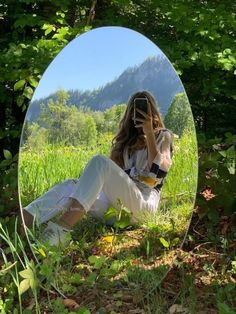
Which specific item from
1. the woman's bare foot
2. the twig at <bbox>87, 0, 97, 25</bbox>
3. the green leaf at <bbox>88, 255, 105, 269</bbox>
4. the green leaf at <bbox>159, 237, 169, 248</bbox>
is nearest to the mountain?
the woman's bare foot

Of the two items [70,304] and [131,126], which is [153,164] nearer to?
[131,126]

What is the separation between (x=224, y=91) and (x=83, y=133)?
5.90 feet

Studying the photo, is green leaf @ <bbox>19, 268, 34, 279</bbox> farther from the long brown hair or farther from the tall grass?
the long brown hair

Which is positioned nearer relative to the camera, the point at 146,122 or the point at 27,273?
the point at 27,273

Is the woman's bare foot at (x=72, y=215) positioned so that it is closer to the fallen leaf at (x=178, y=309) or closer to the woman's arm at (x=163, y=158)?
the woman's arm at (x=163, y=158)

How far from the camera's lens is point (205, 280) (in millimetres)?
3195

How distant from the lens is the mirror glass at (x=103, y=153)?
3182mm

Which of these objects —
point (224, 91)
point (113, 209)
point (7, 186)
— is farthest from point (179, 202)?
point (224, 91)

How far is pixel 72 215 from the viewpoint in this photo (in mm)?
3209

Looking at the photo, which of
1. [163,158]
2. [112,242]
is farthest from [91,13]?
[112,242]

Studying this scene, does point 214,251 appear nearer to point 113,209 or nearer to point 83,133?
point 113,209

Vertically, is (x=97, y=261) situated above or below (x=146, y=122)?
below

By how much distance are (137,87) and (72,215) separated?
763mm

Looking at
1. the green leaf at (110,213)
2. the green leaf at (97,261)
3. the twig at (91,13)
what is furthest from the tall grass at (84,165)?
the twig at (91,13)
